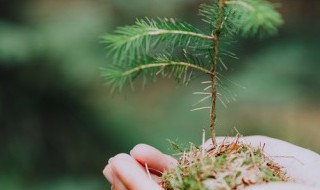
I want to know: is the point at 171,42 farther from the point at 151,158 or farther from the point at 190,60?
the point at 151,158

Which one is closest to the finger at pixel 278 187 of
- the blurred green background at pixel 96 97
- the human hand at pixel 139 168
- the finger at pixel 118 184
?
the human hand at pixel 139 168

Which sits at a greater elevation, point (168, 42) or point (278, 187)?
point (168, 42)

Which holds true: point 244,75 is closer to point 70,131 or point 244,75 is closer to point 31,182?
point 70,131

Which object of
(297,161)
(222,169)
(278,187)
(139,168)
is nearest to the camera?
(278,187)

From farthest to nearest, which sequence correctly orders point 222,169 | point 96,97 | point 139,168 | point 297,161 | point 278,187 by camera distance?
point 96,97, point 297,161, point 139,168, point 222,169, point 278,187

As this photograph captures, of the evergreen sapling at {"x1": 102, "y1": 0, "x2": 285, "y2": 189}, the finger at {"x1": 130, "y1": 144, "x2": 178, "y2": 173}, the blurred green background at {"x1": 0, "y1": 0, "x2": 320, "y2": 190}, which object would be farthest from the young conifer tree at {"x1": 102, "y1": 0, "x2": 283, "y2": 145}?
the blurred green background at {"x1": 0, "y1": 0, "x2": 320, "y2": 190}

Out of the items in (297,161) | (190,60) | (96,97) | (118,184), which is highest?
(96,97)

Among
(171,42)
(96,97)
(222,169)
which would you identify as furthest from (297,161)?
(96,97)
